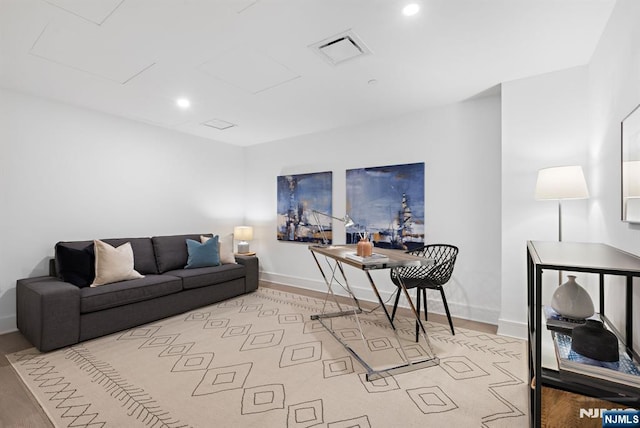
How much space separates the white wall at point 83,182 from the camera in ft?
10.8

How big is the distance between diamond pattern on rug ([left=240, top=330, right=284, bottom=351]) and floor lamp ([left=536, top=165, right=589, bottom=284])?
2.47 m

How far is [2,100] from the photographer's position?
3.24 m

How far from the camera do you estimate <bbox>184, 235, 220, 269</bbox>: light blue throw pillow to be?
429 cm

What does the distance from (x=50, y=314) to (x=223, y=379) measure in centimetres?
173

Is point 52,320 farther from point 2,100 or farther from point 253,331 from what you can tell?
point 2,100

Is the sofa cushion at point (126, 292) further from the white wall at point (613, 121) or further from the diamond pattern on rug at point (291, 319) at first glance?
the white wall at point (613, 121)

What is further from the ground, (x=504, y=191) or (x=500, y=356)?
(x=504, y=191)

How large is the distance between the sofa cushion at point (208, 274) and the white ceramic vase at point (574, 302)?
11.8ft

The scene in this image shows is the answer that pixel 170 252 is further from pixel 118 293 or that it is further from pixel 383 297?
pixel 383 297

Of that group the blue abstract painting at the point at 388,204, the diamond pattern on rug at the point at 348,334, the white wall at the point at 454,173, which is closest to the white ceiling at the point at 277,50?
the white wall at the point at 454,173

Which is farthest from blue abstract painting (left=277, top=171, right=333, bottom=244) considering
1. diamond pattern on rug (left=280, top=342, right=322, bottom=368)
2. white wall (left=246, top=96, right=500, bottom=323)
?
Answer: diamond pattern on rug (left=280, top=342, right=322, bottom=368)

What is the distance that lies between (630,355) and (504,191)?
1.92m

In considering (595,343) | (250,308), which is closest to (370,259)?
(595,343)

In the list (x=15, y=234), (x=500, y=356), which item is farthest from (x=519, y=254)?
(x=15, y=234)
